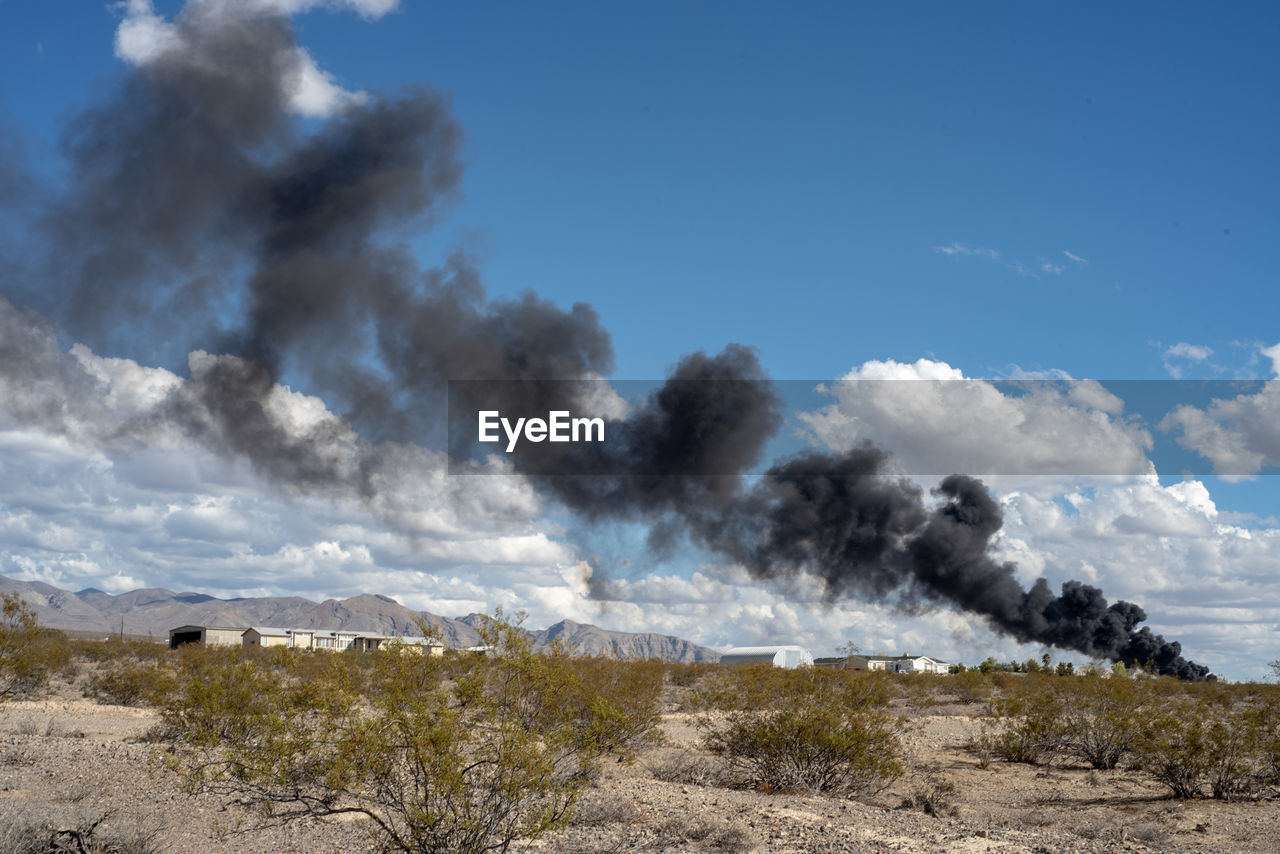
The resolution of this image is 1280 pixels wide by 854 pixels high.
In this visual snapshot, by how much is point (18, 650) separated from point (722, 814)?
980 inches

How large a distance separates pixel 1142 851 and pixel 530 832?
9.54 meters

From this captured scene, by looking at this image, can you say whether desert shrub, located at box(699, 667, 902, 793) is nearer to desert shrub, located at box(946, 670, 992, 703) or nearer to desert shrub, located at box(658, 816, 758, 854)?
desert shrub, located at box(658, 816, 758, 854)

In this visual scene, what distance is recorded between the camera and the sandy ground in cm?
1278

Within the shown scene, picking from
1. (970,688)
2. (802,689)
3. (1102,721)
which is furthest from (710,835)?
(970,688)

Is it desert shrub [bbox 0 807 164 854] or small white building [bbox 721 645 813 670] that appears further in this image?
small white building [bbox 721 645 813 670]

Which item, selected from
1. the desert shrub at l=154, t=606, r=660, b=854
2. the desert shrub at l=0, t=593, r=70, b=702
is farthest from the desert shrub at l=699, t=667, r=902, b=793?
the desert shrub at l=0, t=593, r=70, b=702

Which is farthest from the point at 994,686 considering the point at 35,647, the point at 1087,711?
the point at 35,647

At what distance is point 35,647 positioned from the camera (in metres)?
30.5

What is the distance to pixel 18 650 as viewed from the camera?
93.3ft

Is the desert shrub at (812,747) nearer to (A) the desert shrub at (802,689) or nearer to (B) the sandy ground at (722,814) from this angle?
(A) the desert shrub at (802,689)

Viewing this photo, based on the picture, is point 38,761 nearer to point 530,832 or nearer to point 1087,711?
point 530,832

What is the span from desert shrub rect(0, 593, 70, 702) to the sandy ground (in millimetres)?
6359

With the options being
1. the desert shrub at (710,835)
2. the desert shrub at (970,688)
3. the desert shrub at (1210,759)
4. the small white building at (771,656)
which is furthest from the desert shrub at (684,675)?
the desert shrub at (710,835)

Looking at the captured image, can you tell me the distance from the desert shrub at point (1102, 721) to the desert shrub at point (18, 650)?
30.9 meters
